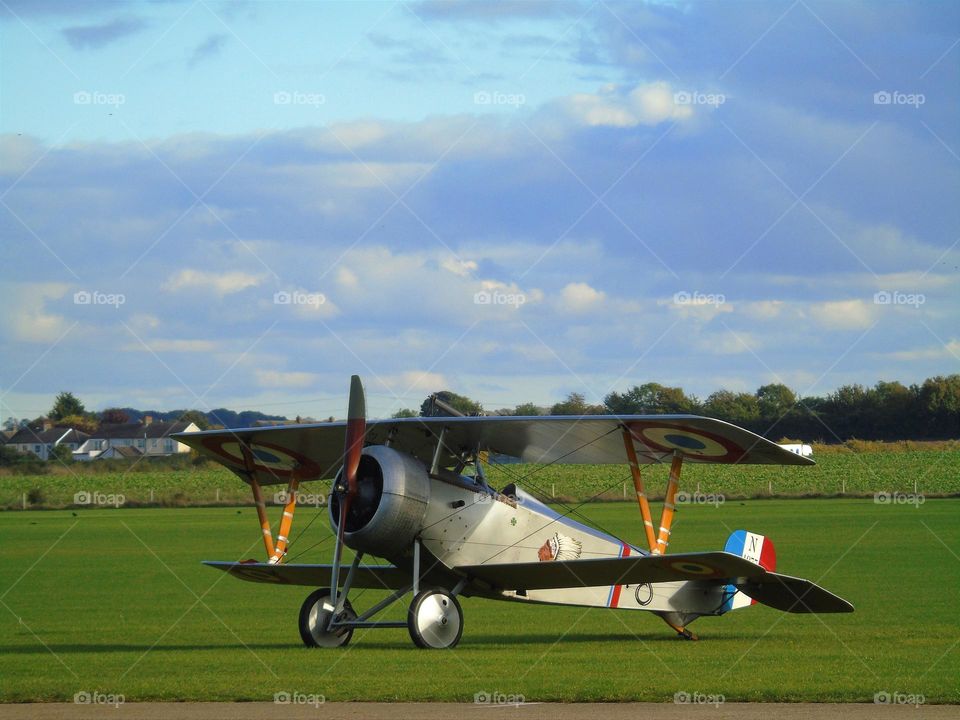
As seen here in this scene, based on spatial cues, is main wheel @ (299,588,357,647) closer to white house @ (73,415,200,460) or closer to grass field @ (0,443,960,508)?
grass field @ (0,443,960,508)

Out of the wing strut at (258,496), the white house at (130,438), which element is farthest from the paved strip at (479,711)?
the white house at (130,438)

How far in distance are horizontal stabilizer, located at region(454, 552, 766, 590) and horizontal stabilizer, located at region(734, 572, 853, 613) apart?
0.37m

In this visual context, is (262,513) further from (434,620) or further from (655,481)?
(655,481)

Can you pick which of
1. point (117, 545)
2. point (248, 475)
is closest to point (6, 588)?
point (248, 475)

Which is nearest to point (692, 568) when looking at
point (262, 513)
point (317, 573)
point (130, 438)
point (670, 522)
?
point (670, 522)

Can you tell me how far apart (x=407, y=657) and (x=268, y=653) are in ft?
5.74

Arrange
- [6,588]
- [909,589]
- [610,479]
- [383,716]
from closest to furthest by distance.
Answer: [383,716]
[909,589]
[6,588]
[610,479]

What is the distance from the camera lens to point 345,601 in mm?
14625

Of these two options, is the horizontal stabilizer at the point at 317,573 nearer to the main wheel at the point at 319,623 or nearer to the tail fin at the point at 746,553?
the main wheel at the point at 319,623

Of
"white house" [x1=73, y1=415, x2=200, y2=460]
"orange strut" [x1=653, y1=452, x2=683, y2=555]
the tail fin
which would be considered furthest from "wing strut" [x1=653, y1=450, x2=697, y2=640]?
"white house" [x1=73, y1=415, x2=200, y2=460]

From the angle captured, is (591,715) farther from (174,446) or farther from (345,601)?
(174,446)

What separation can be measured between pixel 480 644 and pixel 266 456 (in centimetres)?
407

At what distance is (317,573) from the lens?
55.0 feet

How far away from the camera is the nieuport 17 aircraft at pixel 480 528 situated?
14008mm
